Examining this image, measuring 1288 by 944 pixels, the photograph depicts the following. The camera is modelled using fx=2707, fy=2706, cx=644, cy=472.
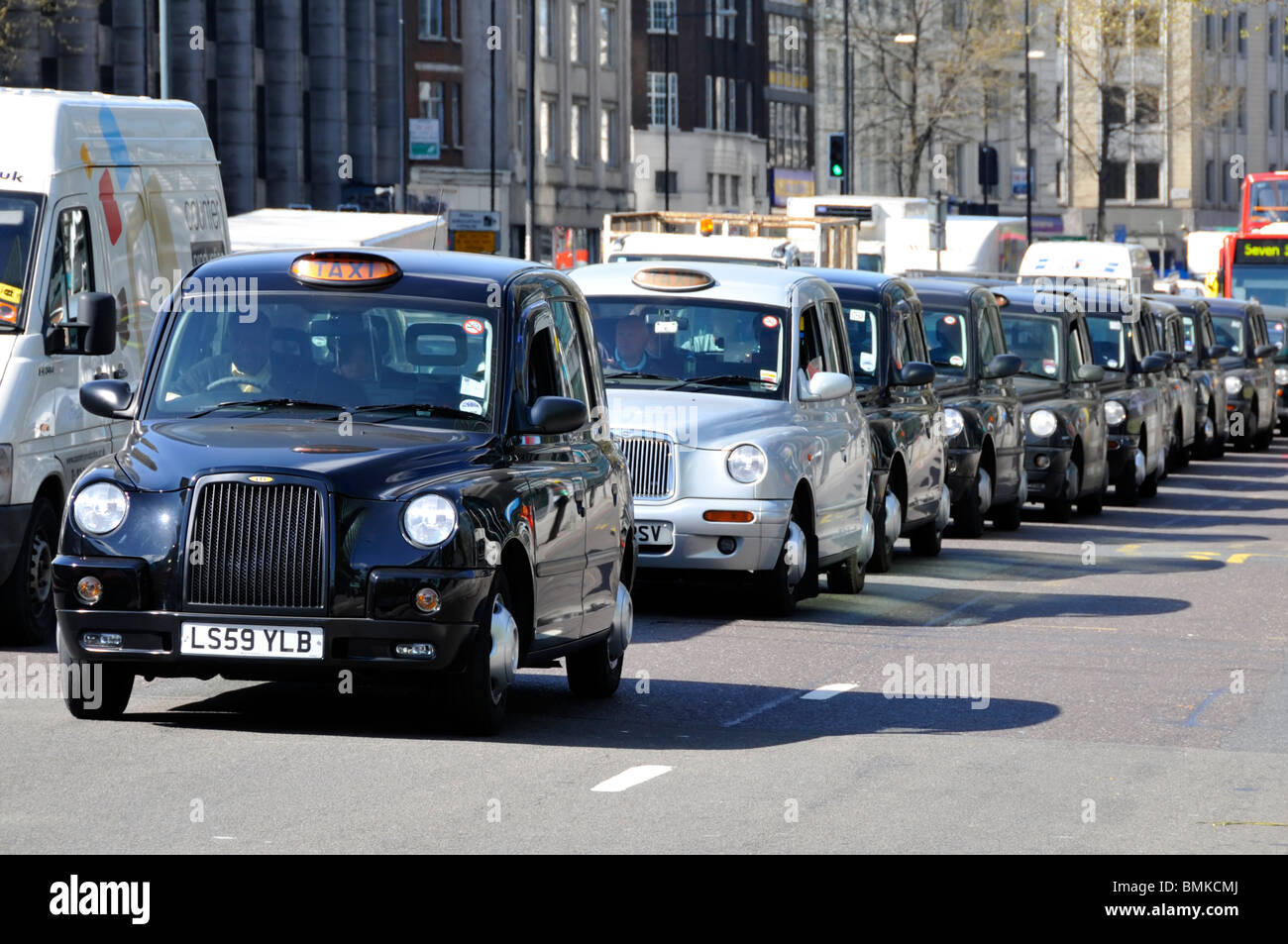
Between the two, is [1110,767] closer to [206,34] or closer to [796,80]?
[206,34]

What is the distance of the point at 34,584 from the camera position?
44.9 ft

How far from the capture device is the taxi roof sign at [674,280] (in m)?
16.3

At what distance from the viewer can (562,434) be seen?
36.5 ft

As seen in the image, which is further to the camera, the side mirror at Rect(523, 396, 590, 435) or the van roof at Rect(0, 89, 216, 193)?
the van roof at Rect(0, 89, 216, 193)

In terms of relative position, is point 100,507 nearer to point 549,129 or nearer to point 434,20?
point 434,20

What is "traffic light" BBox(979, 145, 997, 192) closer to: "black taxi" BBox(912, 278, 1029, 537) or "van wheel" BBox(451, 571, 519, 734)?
"black taxi" BBox(912, 278, 1029, 537)

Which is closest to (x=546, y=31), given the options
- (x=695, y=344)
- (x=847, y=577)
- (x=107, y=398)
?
(x=847, y=577)

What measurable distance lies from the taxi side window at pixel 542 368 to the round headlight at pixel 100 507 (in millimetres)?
1765

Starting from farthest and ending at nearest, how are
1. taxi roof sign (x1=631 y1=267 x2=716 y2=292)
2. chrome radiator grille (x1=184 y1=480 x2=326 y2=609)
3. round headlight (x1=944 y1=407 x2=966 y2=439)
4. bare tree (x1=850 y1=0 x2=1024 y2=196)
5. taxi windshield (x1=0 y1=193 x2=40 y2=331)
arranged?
bare tree (x1=850 y1=0 x2=1024 y2=196), round headlight (x1=944 y1=407 x2=966 y2=439), taxi roof sign (x1=631 y1=267 x2=716 y2=292), taxi windshield (x1=0 y1=193 x2=40 y2=331), chrome radiator grille (x1=184 y1=480 x2=326 y2=609)

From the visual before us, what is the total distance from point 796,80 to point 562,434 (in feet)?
321

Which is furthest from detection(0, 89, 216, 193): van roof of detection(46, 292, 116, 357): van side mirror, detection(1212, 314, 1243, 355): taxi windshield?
detection(1212, 314, 1243, 355): taxi windshield

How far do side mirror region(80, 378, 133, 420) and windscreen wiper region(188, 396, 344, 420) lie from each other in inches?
20.0

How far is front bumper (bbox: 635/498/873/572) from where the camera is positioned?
15.2m

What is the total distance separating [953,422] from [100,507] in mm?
12566
